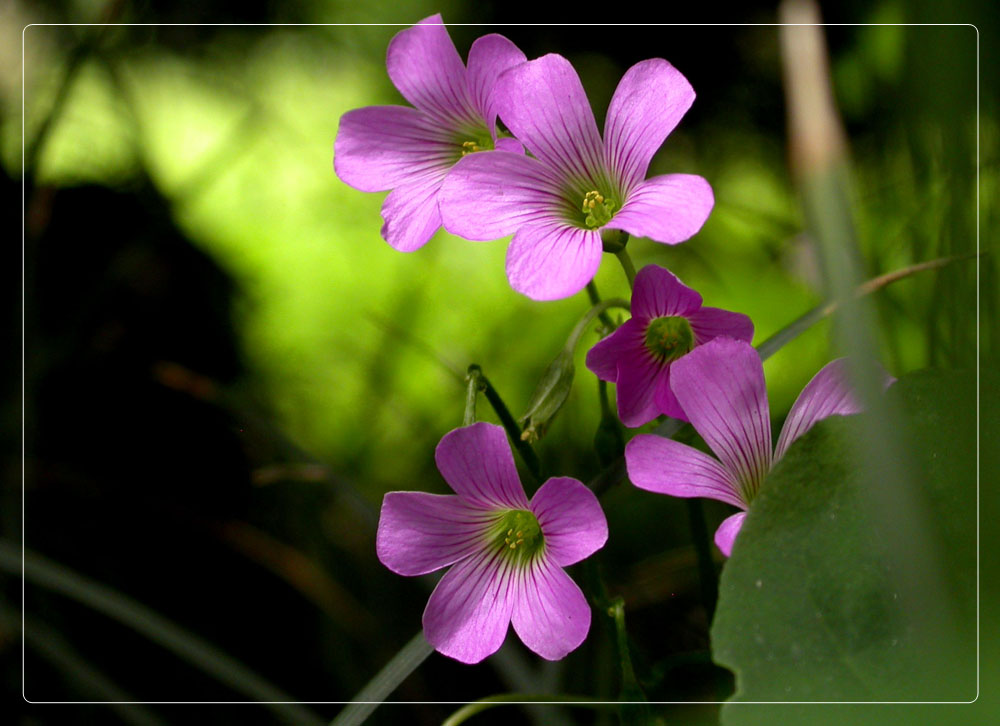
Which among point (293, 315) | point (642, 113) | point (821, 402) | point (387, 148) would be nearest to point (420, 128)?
point (387, 148)

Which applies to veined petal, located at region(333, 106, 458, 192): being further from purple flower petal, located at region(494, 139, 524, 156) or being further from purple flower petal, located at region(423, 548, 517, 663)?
purple flower petal, located at region(423, 548, 517, 663)

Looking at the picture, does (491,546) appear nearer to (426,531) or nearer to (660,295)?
(426,531)

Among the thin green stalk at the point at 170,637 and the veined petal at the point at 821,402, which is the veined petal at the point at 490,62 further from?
the thin green stalk at the point at 170,637

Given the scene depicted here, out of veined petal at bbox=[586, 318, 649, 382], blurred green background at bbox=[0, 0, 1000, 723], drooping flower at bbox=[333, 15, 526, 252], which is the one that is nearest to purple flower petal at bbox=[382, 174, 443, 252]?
drooping flower at bbox=[333, 15, 526, 252]

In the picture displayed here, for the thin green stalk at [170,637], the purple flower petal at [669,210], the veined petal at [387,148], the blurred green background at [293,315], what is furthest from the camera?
the blurred green background at [293,315]

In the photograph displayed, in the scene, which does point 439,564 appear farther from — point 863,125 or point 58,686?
point 863,125

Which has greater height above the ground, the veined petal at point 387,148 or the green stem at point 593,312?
the veined petal at point 387,148

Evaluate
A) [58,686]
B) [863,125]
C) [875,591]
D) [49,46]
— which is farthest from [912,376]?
[49,46]

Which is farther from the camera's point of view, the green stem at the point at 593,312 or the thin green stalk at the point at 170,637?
the thin green stalk at the point at 170,637

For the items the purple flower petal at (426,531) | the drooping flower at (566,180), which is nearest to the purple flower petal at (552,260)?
the drooping flower at (566,180)
